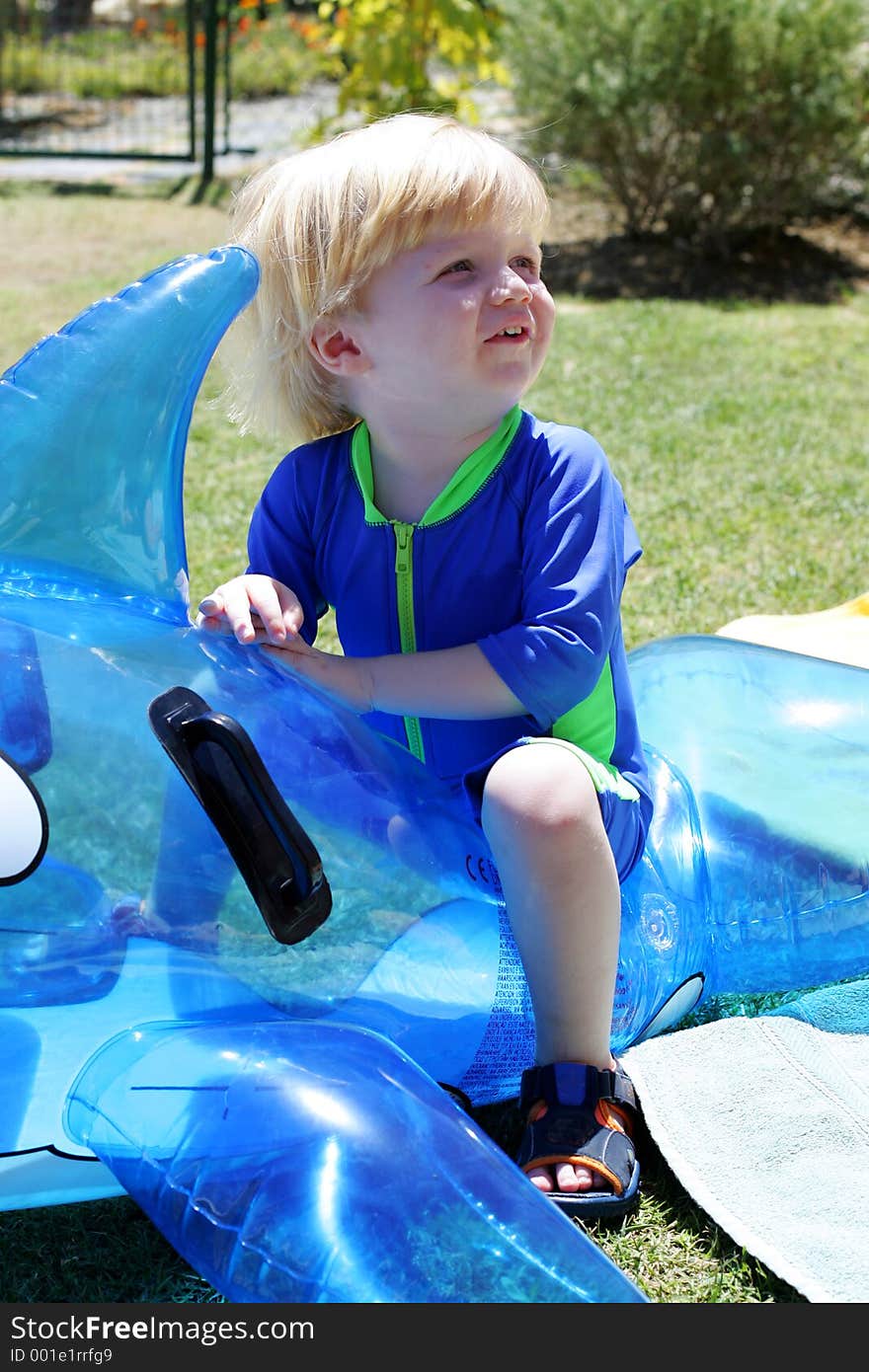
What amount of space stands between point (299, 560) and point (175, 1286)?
92 centimetres

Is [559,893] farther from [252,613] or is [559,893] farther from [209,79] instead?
[209,79]

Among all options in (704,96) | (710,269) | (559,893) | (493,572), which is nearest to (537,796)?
(559,893)

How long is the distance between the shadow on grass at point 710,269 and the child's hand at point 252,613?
17.0ft

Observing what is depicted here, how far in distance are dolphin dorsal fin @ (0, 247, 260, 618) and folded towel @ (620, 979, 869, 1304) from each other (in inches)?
36.5

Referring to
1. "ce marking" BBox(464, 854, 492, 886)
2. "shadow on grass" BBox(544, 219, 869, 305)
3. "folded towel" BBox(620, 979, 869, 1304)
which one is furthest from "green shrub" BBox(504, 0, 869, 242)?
"ce marking" BBox(464, 854, 492, 886)

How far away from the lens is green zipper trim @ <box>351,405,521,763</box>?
194 cm

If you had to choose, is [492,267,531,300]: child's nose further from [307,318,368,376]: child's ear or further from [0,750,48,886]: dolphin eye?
[0,750,48,886]: dolphin eye

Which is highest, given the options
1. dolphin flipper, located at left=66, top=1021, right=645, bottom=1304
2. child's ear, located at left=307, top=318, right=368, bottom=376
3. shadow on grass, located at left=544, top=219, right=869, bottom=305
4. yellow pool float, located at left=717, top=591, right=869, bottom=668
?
child's ear, located at left=307, top=318, right=368, bottom=376

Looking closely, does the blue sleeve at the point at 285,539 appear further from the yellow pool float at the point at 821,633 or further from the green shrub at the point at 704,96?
the green shrub at the point at 704,96

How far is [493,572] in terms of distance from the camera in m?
1.94

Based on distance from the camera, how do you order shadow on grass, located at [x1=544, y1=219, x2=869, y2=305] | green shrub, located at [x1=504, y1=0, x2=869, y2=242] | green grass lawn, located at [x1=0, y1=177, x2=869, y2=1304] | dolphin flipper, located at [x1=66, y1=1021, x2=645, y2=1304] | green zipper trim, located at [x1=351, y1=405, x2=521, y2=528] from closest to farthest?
dolphin flipper, located at [x1=66, y1=1021, x2=645, y2=1304] → green grass lawn, located at [x1=0, y1=177, x2=869, y2=1304] → green zipper trim, located at [x1=351, y1=405, x2=521, y2=528] → green shrub, located at [x1=504, y1=0, x2=869, y2=242] → shadow on grass, located at [x1=544, y1=219, x2=869, y2=305]

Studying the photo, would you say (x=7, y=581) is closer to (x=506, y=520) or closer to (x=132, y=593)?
(x=132, y=593)

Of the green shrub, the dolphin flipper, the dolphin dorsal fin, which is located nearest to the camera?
the dolphin flipper

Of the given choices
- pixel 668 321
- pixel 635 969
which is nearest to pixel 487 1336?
pixel 635 969
